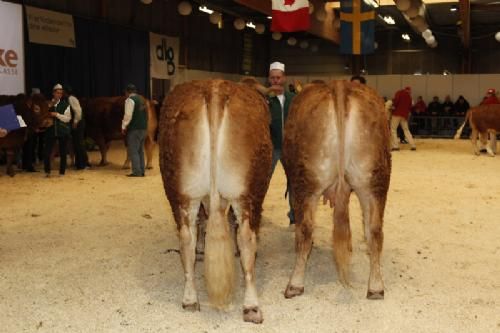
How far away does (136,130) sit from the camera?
1033cm

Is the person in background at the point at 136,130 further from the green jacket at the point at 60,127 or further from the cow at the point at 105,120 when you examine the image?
the cow at the point at 105,120

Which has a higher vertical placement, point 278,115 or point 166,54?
point 166,54

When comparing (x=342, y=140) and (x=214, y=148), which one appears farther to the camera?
(x=342, y=140)

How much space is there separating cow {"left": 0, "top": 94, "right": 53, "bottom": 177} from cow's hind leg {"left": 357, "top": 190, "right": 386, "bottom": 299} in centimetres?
757

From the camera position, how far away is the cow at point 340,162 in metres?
3.93

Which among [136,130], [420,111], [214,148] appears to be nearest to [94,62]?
[136,130]

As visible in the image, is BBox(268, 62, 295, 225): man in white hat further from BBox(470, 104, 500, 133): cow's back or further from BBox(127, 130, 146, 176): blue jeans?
BBox(470, 104, 500, 133): cow's back

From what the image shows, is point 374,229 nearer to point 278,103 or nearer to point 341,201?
point 341,201

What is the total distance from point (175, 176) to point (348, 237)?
136 cm

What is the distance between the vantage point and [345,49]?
12984 millimetres

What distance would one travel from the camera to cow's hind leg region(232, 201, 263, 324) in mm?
3740

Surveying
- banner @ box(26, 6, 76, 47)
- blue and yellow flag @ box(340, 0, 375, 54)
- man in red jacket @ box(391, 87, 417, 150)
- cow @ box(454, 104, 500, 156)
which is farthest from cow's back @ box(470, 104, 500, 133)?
banner @ box(26, 6, 76, 47)

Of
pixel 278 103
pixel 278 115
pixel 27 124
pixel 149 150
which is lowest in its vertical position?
pixel 149 150

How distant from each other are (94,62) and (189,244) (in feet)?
45.6
